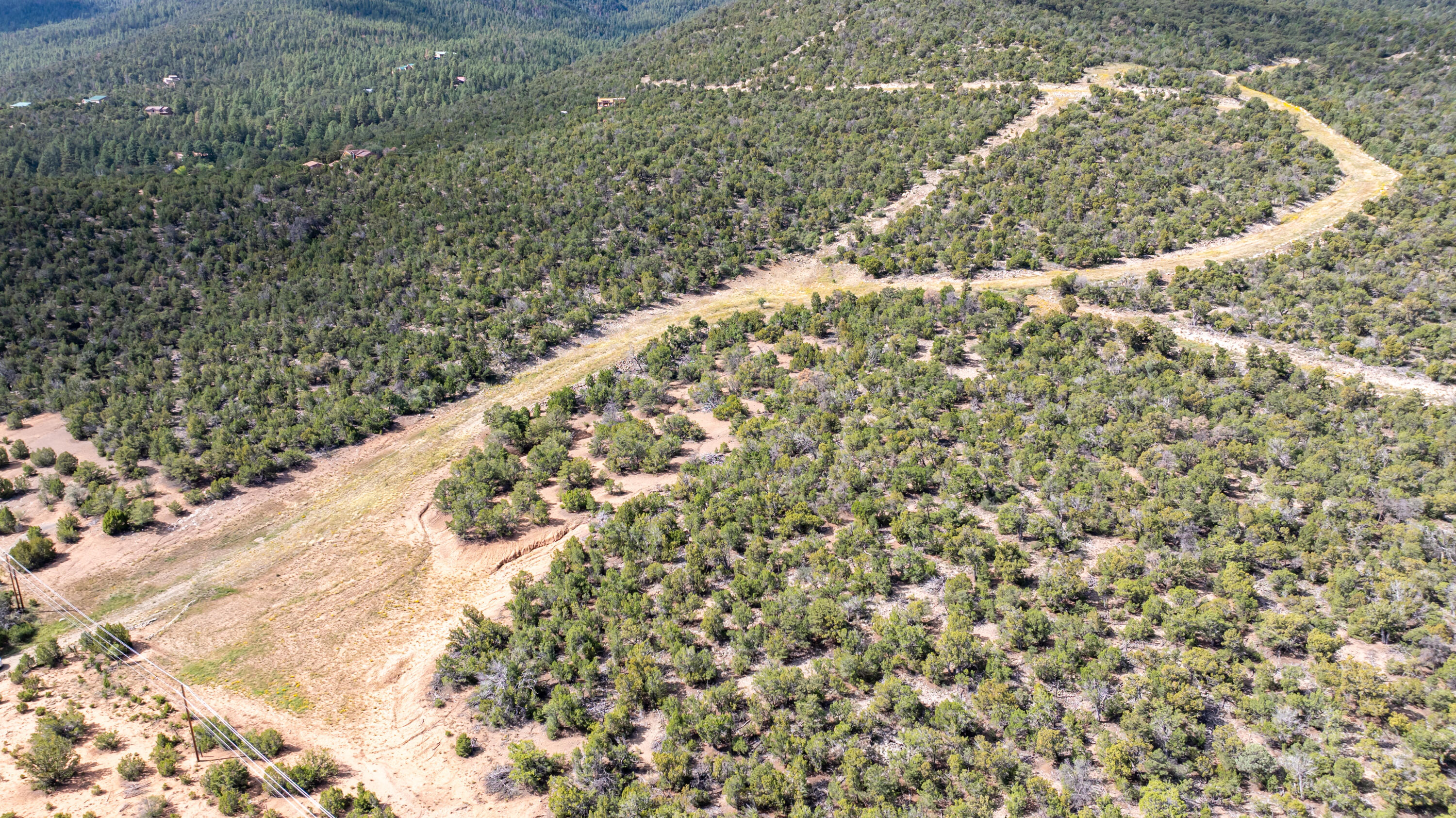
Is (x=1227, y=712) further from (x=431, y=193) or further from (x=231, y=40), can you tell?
(x=231, y=40)

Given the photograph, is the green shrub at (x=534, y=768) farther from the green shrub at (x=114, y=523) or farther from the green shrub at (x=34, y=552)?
the green shrub at (x=34, y=552)

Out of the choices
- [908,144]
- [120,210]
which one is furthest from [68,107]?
[908,144]

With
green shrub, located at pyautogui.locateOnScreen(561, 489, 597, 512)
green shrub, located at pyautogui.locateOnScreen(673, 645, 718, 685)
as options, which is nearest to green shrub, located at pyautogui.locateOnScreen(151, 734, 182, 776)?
green shrub, located at pyautogui.locateOnScreen(673, 645, 718, 685)

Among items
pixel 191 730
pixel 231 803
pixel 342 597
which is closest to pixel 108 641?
pixel 342 597

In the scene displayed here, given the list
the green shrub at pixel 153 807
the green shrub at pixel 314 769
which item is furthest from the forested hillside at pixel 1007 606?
the green shrub at pixel 153 807

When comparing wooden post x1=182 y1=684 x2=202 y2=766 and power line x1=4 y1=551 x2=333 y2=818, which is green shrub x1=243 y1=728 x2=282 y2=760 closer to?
power line x1=4 y1=551 x2=333 y2=818

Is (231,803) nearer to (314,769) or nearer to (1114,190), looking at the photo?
(314,769)
